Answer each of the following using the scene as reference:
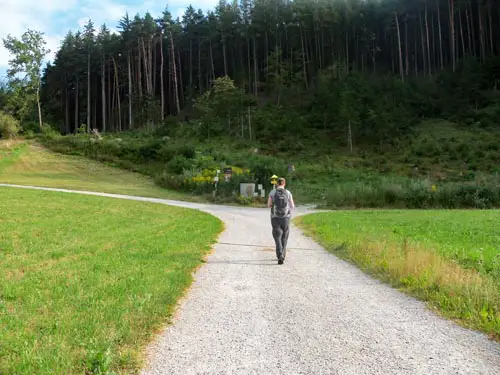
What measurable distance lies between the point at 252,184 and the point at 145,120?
128 ft

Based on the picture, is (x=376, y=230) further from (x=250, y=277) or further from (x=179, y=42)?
(x=179, y=42)

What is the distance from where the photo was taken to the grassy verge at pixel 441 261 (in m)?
6.22

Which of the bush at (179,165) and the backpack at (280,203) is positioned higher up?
the bush at (179,165)

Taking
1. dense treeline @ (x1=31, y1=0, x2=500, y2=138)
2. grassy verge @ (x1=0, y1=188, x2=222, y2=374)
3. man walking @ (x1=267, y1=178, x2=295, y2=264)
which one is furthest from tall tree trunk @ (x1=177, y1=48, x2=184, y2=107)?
man walking @ (x1=267, y1=178, x2=295, y2=264)

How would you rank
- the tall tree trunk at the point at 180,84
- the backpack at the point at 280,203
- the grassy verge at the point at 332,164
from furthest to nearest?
the tall tree trunk at the point at 180,84 → the grassy verge at the point at 332,164 → the backpack at the point at 280,203

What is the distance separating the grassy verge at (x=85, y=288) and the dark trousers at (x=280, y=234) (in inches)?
81.7

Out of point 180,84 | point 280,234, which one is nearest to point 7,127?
point 180,84

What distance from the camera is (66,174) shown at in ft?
142

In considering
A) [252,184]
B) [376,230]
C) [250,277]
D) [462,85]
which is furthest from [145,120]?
[250,277]

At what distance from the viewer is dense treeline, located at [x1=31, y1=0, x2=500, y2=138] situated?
6375cm

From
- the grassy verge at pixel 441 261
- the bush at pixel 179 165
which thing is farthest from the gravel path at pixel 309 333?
the bush at pixel 179 165

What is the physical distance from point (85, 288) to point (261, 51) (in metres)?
73.8

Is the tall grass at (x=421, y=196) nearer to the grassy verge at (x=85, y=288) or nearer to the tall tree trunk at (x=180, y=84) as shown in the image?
the grassy verge at (x=85, y=288)

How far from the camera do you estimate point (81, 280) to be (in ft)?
24.6
